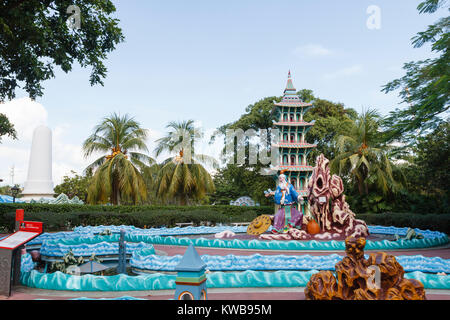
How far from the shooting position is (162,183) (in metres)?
28.8

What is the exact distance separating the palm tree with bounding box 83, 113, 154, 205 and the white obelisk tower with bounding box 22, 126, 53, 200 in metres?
2.88

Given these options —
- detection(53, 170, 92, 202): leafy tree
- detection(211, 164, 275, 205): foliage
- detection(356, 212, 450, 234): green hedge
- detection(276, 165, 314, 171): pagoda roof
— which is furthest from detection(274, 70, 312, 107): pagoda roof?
detection(53, 170, 92, 202): leafy tree

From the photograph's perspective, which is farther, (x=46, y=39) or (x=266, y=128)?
(x=266, y=128)

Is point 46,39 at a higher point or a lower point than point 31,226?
higher

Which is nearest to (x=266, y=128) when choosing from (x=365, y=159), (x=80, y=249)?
(x=365, y=159)

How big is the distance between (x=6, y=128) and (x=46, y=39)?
311 inches

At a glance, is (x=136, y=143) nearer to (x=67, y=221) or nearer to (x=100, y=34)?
(x=67, y=221)

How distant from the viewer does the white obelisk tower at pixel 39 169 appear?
26.0m

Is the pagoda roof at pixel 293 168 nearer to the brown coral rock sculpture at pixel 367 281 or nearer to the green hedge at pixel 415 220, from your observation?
the green hedge at pixel 415 220

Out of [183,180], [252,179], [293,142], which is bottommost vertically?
[183,180]

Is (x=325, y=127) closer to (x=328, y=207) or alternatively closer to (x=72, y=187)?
(x=328, y=207)

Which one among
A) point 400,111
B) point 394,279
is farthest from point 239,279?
point 400,111

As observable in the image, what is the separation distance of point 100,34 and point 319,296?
11482mm

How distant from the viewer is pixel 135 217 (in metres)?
22.3
